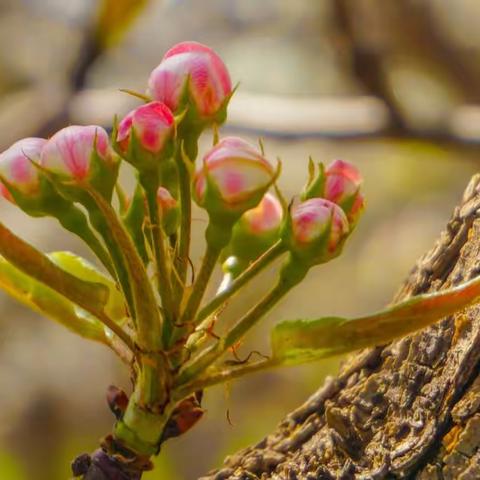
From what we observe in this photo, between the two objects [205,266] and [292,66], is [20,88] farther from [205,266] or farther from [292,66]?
[205,266]

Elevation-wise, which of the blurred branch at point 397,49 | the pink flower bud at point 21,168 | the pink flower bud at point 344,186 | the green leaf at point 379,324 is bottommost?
the green leaf at point 379,324

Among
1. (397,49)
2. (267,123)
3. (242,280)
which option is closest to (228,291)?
(242,280)

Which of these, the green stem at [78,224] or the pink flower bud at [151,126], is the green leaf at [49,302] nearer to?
the green stem at [78,224]

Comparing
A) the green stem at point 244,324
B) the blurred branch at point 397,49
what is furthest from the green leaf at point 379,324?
the blurred branch at point 397,49

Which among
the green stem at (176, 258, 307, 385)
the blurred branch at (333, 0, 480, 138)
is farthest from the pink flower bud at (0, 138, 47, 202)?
the blurred branch at (333, 0, 480, 138)

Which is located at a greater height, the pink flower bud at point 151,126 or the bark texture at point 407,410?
the pink flower bud at point 151,126

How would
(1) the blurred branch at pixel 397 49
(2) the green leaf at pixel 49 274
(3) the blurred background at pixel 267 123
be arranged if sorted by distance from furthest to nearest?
(3) the blurred background at pixel 267 123 < (1) the blurred branch at pixel 397 49 < (2) the green leaf at pixel 49 274
